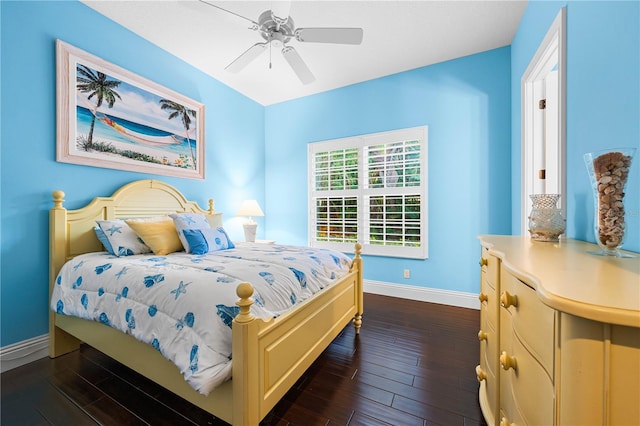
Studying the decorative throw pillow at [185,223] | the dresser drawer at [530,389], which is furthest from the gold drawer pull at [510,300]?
the decorative throw pillow at [185,223]

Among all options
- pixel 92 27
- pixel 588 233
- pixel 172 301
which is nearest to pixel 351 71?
pixel 92 27

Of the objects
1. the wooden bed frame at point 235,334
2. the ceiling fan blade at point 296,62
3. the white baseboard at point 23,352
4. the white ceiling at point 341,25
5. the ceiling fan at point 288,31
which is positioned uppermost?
the white ceiling at point 341,25

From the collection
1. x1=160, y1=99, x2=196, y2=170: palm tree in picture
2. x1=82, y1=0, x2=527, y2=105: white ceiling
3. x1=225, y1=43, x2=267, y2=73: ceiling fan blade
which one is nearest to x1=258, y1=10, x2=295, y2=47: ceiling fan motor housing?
x1=225, y1=43, x2=267, y2=73: ceiling fan blade

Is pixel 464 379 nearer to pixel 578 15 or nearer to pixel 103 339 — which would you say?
pixel 578 15

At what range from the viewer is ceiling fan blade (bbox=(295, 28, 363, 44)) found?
72.7 inches

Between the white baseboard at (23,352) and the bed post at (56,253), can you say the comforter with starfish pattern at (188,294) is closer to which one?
the bed post at (56,253)

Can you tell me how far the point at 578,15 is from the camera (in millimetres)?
1366

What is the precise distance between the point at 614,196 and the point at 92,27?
3.73 metres

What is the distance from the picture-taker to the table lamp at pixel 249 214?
347 centimetres

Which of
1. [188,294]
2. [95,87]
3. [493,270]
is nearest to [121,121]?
[95,87]

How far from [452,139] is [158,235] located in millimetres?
3195

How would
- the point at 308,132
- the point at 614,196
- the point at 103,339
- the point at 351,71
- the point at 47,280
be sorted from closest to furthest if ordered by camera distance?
1. the point at 614,196
2. the point at 103,339
3. the point at 47,280
4. the point at 351,71
5. the point at 308,132

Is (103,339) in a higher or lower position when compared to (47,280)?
lower

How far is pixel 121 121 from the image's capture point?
8.09 ft
